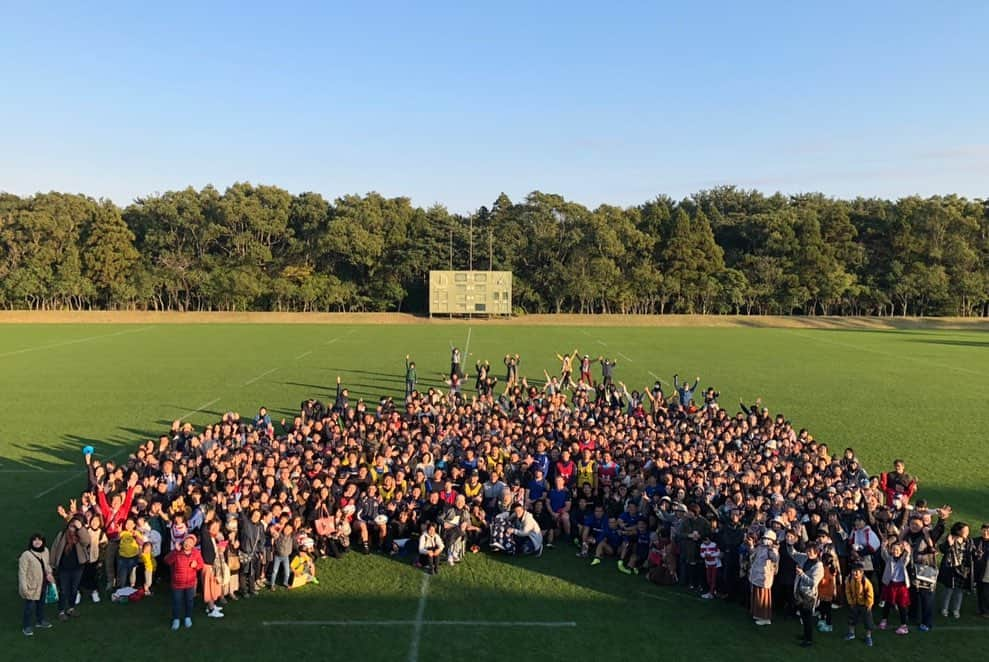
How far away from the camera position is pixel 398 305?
242ft

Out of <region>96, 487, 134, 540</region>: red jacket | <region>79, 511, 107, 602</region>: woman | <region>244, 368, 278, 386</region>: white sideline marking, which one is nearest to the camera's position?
<region>79, 511, 107, 602</region>: woman

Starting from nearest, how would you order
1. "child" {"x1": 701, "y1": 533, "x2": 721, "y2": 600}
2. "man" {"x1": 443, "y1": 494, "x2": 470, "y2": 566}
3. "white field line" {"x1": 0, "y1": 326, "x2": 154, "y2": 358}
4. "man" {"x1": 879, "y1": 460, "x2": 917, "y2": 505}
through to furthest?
"child" {"x1": 701, "y1": 533, "x2": 721, "y2": 600}
"man" {"x1": 443, "y1": 494, "x2": 470, "y2": 566}
"man" {"x1": 879, "y1": 460, "x2": 917, "y2": 505}
"white field line" {"x1": 0, "y1": 326, "x2": 154, "y2": 358}

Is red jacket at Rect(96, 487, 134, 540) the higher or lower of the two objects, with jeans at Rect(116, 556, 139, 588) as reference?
higher

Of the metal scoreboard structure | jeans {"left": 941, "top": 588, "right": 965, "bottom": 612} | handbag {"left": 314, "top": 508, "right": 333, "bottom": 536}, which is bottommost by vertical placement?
jeans {"left": 941, "top": 588, "right": 965, "bottom": 612}

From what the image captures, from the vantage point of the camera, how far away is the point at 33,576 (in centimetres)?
741

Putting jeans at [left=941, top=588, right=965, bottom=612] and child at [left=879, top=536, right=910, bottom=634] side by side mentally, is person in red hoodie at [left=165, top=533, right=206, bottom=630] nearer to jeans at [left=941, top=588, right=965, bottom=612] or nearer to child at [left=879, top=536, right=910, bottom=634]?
child at [left=879, top=536, right=910, bottom=634]

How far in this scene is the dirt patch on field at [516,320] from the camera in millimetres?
63000

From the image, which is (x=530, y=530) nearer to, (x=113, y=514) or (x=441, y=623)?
(x=441, y=623)

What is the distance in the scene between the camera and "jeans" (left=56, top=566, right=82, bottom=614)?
7.94m

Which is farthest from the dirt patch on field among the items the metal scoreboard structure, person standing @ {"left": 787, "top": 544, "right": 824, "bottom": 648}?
person standing @ {"left": 787, "top": 544, "right": 824, "bottom": 648}

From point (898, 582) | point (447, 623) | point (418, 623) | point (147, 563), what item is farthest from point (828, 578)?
point (147, 563)

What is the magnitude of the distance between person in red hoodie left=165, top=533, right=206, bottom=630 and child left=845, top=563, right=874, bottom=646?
7898mm

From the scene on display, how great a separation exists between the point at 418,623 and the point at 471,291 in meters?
56.5

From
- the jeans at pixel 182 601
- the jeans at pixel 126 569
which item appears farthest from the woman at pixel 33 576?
the jeans at pixel 182 601
